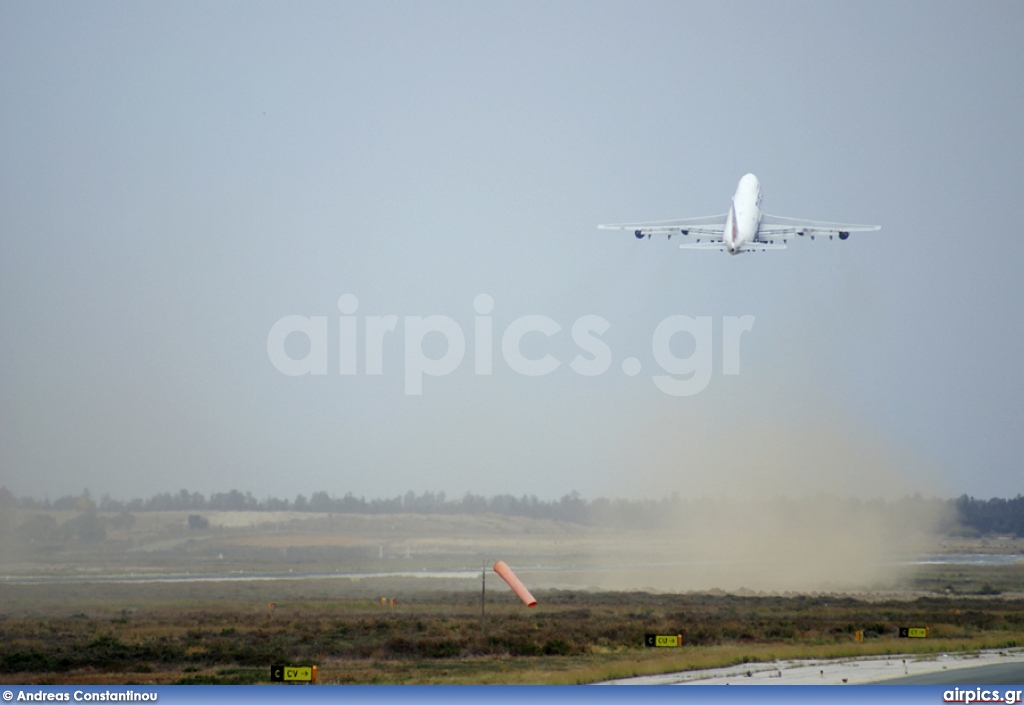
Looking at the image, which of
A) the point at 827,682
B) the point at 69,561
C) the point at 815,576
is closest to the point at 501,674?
the point at 827,682

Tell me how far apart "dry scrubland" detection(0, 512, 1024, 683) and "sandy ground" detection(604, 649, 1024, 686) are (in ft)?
6.45

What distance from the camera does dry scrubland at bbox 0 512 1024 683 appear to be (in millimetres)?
49000

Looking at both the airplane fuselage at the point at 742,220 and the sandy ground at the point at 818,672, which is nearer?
the sandy ground at the point at 818,672

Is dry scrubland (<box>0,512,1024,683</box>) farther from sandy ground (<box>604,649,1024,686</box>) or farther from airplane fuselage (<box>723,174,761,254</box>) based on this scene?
airplane fuselage (<box>723,174,761,254</box>)

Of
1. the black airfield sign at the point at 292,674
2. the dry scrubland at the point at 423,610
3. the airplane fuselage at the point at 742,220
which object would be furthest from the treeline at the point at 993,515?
the black airfield sign at the point at 292,674

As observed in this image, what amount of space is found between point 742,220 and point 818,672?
34.0 meters

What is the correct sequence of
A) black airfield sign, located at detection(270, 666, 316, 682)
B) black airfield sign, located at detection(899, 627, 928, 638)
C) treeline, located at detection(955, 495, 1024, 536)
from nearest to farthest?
black airfield sign, located at detection(270, 666, 316, 682) < black airfield sign, located at detection(899, 627, 928, 638) < treeline, located at detection(955, 495, 1024, 536)

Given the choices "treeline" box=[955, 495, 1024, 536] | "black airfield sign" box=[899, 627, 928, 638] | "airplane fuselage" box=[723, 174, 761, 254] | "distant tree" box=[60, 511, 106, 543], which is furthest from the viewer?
"treeline" box=[955, 495, 1024, 536]

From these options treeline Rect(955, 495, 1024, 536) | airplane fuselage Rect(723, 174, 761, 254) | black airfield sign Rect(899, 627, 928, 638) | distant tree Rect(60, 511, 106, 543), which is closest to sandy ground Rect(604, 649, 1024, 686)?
black airfield sign Rect(899, 627, 928, 638)

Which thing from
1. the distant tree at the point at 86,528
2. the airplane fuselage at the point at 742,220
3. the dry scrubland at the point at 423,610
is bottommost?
the dry scrubland at the point at 423,610

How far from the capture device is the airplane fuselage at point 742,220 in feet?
229

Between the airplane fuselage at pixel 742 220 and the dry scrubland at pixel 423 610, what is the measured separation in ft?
75.3

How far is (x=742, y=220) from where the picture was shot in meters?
69.7

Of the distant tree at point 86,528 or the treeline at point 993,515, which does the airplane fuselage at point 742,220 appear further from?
the treeline at point 993,515
